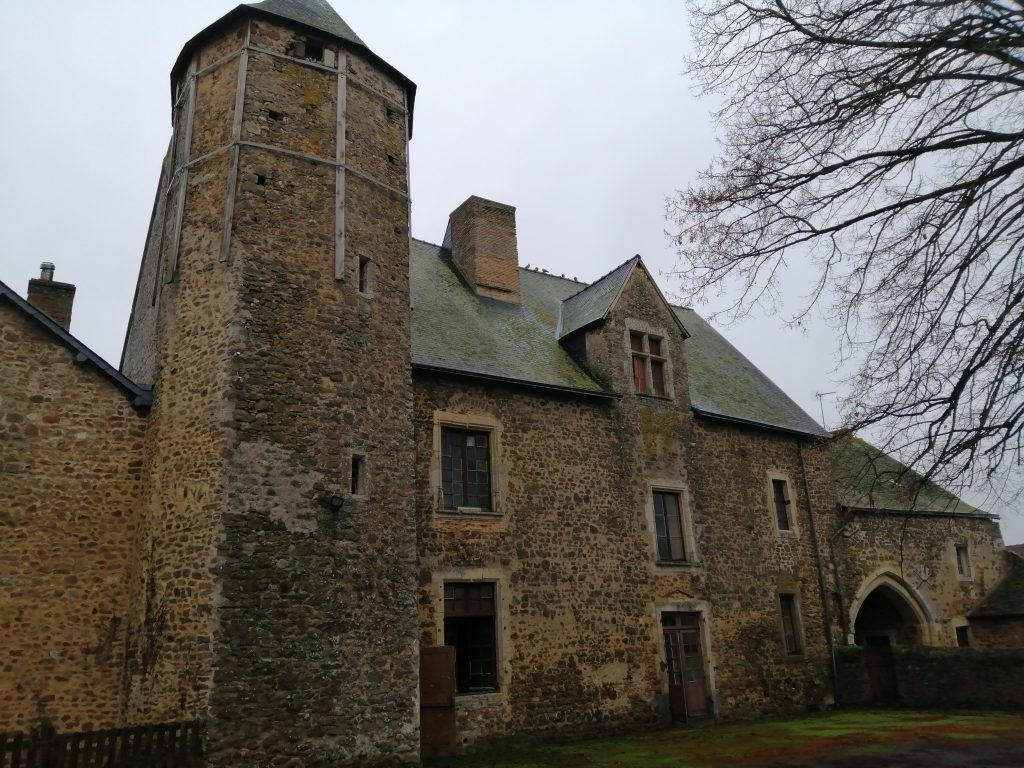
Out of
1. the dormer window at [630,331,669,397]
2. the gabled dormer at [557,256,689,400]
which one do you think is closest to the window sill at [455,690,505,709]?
the gabled dormer at [557,256,689,400]

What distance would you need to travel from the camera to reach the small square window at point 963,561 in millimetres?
21719

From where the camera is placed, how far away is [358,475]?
11.4 metres

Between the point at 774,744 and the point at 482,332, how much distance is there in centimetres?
891

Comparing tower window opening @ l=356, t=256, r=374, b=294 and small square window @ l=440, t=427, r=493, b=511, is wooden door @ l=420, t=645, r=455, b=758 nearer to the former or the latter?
small square window @ l=440, t=427, r=493, b=511

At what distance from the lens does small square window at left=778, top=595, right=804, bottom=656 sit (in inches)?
690

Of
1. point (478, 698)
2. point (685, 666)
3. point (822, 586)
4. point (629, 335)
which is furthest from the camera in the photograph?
point (822, 586)

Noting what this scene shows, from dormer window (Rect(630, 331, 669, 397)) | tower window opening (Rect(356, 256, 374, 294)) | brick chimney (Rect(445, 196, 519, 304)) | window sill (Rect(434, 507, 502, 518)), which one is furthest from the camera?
brick chimney (Rect(445, 196, 519, 304))

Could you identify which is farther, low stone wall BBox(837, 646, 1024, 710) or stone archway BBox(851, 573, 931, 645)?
stone archway BBox(851, 573, 931, 645)

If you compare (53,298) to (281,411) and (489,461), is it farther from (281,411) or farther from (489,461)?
(489,461)

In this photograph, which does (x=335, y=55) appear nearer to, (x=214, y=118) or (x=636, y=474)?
(x=214, y=118)

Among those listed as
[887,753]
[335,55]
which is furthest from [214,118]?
[887,753]

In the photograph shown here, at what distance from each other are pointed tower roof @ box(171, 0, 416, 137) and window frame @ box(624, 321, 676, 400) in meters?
6.79

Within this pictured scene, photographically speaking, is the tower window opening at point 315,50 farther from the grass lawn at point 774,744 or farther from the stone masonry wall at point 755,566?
the grass lawn at point 774,744

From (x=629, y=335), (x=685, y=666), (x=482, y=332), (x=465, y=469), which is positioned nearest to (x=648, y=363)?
(x=629, y=335)
